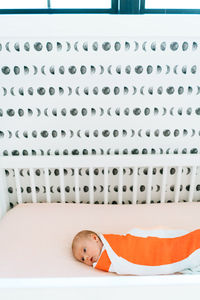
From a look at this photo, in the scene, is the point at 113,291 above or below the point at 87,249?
above

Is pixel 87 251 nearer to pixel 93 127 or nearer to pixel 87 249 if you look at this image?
pixel 87 249

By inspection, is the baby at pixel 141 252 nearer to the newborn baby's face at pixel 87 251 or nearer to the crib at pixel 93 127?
the newborn baby's face at pixel 87 251

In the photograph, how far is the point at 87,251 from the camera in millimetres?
1016

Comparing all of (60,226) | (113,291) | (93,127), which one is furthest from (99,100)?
(113,291)

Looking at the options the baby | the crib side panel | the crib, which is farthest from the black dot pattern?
the crib side panel

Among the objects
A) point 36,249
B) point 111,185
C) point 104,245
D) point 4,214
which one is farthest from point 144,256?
point 4,214

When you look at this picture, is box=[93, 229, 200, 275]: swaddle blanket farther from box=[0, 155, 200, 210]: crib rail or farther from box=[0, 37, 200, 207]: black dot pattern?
box=[0, 37, 200, 207]: black dot pattern

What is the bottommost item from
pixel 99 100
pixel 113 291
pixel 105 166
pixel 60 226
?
pixel 60 226

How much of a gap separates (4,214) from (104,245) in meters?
0.70

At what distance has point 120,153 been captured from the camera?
1.44m

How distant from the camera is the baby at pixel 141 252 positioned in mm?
966

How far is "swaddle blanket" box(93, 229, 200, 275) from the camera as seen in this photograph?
0.97 metres

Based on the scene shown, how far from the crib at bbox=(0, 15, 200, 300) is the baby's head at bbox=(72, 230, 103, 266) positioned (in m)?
0.08

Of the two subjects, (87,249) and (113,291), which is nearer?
(113,291)
